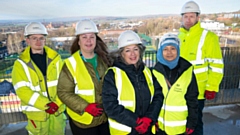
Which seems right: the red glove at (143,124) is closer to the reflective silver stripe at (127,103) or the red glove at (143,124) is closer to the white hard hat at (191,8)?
the reflective silver stripe at (127,103)

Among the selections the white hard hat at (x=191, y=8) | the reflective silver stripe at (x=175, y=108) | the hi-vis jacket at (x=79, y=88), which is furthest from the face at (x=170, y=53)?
the white hard hat at (x=191, y=8)

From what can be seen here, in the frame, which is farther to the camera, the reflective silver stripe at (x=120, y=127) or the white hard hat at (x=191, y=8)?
the white hard hat at (x=191, y=8)

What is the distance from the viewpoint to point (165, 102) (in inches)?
70.3

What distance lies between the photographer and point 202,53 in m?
2.33

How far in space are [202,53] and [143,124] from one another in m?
1.28

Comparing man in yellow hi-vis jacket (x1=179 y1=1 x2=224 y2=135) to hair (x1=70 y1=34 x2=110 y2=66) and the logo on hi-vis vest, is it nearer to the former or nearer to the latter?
the logo on hi-vis vest

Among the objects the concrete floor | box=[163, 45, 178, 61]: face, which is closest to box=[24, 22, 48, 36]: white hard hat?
box=[163, 45, 178, 61]: face

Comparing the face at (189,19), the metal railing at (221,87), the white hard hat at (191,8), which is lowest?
the metal railing at (221,87)

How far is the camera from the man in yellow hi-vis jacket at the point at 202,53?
7.66 ft

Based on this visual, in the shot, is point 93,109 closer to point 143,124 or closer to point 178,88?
point 143,124

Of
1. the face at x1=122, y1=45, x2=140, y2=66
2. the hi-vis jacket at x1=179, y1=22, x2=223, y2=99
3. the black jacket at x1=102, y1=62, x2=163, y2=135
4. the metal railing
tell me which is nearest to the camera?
the black jacket at x1=102, y1=62, x2=163, y2=135

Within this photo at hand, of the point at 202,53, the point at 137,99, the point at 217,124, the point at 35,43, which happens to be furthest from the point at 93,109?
the point at 217,124

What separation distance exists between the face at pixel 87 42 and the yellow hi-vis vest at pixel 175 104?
0.66 meters

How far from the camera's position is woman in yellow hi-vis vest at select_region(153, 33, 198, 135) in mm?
1753
